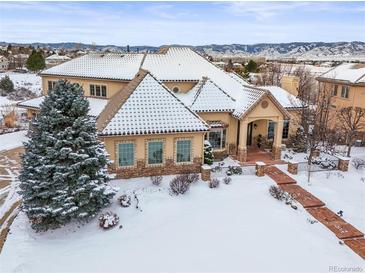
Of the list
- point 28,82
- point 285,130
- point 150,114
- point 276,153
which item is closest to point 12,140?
point 150,114

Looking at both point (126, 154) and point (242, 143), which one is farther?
point (242, 143)

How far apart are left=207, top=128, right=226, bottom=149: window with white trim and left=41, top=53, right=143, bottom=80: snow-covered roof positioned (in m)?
8.97

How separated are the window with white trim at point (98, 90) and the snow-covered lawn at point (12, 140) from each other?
23.3 feet

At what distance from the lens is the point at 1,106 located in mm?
47031

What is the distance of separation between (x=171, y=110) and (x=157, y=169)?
367cm

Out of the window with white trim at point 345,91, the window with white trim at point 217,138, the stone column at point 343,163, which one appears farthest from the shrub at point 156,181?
the window with white trim at point 345,91

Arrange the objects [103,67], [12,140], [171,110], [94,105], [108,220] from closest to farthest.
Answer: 1. [108,220]
2. [171,110]
3. [94,105]
4. [12,140]
5. [103,67]

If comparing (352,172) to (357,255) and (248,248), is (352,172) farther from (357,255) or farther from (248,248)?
(248,248)

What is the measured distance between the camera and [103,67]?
102 ft

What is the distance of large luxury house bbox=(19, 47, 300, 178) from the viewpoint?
2019 centimetres

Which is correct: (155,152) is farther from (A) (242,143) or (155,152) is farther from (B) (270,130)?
(B) (270,130)

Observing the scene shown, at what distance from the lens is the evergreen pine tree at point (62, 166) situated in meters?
15.3

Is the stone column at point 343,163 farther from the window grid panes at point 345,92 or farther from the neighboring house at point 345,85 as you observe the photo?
the window grid panes at point 345,92

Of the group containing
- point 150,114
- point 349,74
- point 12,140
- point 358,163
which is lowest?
point 12,140
